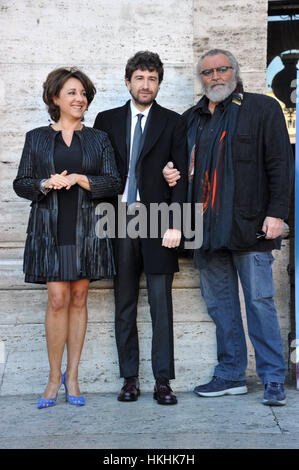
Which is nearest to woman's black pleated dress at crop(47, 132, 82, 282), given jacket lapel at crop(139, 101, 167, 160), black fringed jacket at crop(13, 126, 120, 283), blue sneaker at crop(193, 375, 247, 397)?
black fringed jacket at crop(13, 126, 120, 283)

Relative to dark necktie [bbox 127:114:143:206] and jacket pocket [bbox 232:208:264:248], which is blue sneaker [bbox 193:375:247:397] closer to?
jacket pocket [bbox 232:208:264:248]

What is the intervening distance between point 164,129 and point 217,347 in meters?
1.43

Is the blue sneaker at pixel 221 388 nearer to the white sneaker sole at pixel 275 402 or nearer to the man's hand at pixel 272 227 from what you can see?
the white sneaker sole at pixel 275 402

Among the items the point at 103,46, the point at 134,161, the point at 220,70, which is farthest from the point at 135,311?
the point at 103,46

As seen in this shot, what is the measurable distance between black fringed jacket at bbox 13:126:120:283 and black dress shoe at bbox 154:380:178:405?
0.75 meters

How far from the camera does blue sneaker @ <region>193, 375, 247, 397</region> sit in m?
4.43

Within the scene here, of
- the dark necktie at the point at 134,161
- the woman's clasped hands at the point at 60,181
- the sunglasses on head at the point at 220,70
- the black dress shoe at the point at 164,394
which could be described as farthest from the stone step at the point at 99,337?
the sunglasses on head at the point at 220,70

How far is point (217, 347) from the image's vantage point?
4602 mm

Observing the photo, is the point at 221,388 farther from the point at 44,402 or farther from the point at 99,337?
the point at 44,402

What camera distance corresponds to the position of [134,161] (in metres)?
4.31

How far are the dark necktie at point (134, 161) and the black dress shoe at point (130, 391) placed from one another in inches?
43.2

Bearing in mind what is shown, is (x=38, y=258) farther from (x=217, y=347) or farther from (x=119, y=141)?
(x=217, y=347)
